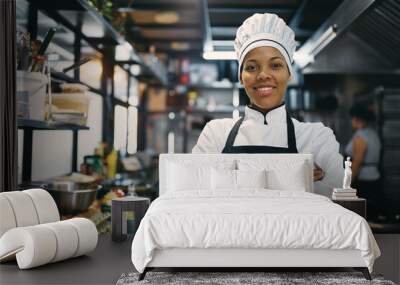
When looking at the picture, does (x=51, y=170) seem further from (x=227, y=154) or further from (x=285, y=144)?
(x=285, y=144)

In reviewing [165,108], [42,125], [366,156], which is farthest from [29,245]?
[366,156]

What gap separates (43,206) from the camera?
4.39 m

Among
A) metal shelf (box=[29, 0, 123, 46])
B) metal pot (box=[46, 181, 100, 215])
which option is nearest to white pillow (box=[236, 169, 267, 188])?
metal pot (box=[46, 181, 100, 215])

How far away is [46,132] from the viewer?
5.41m

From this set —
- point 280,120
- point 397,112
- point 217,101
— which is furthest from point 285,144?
point 397,112

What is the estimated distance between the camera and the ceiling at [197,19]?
6.07 metres

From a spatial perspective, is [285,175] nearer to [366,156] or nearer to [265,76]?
[265,76]

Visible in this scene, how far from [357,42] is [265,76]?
1.74m

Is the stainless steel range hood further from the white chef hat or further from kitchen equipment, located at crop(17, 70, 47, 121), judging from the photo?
kitchen equipment, located at crop(17, 70, 47, 121)

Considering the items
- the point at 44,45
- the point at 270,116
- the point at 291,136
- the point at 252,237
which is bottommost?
the point at 252,237

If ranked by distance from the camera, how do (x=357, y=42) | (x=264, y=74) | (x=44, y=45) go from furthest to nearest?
(x=357, y=42) → (x=264, y=74) → (x=44, y=45)

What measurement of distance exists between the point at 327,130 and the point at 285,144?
0.54 meters

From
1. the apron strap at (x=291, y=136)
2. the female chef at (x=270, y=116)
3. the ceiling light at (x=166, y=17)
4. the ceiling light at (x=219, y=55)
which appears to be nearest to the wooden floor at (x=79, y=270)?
the female chef at (x=270, y=116)

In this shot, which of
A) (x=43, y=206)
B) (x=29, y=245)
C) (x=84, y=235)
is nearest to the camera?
(x=29, y=245)
